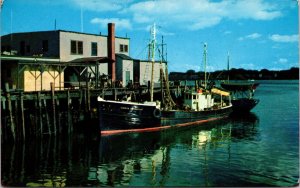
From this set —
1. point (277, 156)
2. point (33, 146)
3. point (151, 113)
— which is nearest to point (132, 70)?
point (151, 113)

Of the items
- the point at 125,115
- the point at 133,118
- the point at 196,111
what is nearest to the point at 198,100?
the point at 196,111

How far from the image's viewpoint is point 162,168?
84.1 feet

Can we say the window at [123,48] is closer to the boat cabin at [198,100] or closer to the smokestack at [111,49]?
the smokestack at [111,49]

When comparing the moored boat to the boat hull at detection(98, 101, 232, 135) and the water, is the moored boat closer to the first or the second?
the boat hull at detection(98, 101, 232, 135)

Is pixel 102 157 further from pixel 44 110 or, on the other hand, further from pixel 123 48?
pixel 123 48

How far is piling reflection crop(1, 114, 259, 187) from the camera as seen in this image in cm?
2289

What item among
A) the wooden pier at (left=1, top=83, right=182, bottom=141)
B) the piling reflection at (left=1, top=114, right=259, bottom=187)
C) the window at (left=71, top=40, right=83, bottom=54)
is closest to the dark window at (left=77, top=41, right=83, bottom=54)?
the window at (left=71, top=40, right=83, bottom=54)

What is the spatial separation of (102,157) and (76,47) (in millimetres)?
23525

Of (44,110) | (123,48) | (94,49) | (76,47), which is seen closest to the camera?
(44,110)

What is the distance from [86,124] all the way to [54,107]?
221 inches

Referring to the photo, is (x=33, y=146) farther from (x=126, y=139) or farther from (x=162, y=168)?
(x=162, y=168)

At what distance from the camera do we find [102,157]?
2925 centimetres

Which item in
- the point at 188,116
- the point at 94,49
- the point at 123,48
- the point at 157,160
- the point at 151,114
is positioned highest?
the point at 123,48

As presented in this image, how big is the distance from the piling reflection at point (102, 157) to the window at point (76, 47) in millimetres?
14302
